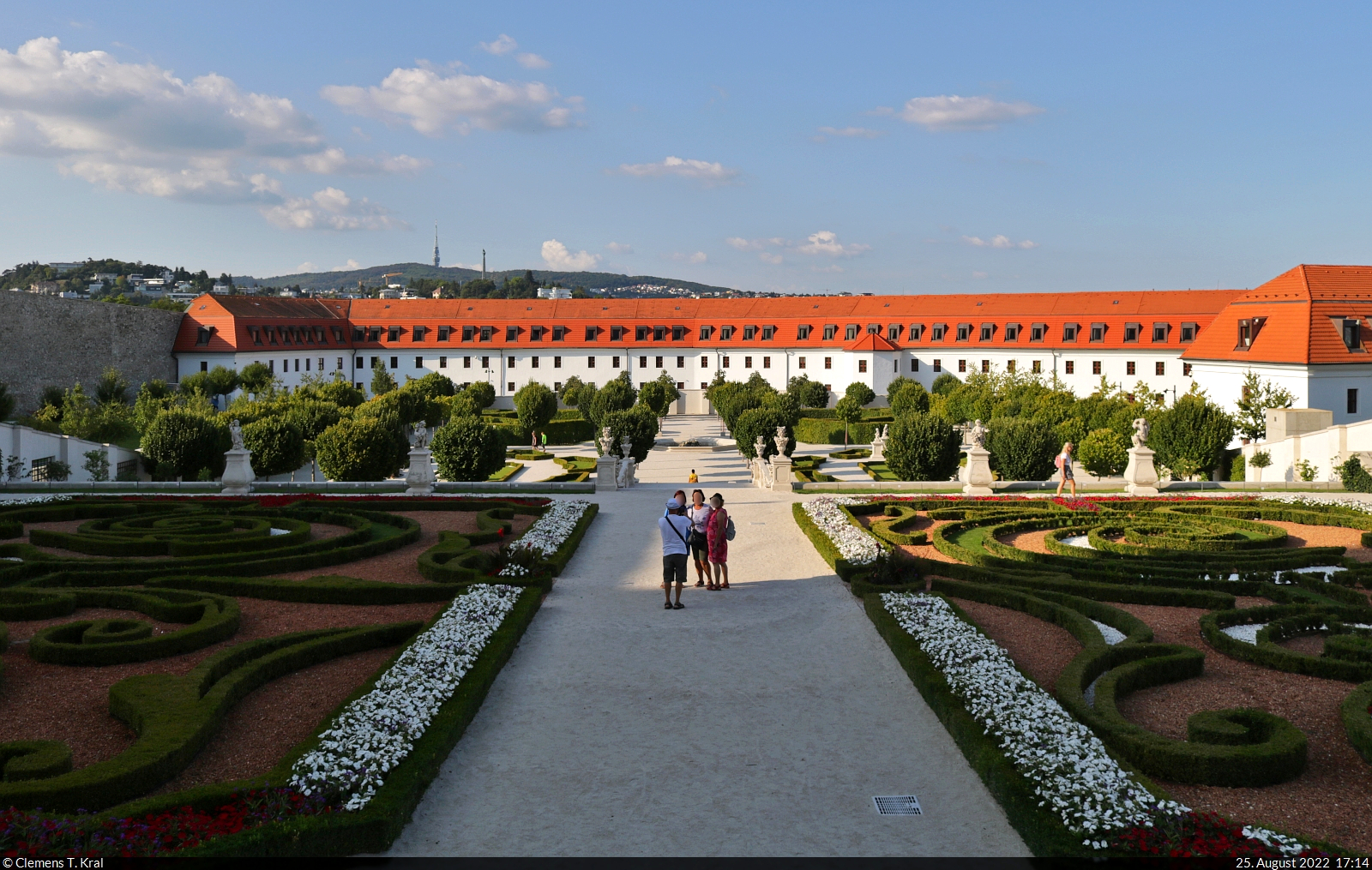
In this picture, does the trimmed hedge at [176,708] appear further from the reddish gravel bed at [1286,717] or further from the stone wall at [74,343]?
the stone wall at [74,343]

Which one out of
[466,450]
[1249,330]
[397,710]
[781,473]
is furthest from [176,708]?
[1249,330]

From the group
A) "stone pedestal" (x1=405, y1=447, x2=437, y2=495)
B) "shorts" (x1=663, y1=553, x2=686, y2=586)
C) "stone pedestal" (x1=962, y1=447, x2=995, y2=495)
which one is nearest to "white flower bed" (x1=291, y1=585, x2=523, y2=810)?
"shorts" (x1=663, y1=553, x2=686, y2=586)

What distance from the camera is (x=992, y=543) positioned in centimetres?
1769

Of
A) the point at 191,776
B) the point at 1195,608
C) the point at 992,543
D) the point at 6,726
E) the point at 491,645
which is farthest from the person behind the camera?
the point at 992,543

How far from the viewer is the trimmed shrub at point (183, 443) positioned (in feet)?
107

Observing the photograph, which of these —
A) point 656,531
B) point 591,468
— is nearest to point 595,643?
point 656,531

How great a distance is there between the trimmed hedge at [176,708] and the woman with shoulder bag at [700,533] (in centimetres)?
446

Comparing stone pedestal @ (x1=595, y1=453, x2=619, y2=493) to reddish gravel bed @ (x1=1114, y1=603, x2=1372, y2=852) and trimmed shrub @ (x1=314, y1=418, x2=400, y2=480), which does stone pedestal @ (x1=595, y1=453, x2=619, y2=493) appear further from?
reddish gravel bed @ (x1=1114, y1=603, x2=1372, y2=852)

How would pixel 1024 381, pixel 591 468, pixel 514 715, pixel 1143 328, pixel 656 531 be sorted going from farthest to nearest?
pixel 1143 328, pixel 1024 381, pixel 591 468, pixel 656 531, pixel 514 715

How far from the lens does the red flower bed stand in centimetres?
676

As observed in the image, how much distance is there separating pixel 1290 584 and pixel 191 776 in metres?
14.4

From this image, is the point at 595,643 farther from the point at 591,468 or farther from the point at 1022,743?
the point at 591,468

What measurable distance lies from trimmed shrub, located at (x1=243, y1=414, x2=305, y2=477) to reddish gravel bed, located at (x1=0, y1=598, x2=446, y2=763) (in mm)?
20699

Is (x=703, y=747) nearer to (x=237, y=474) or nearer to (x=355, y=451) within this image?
(x=237, y=474)
